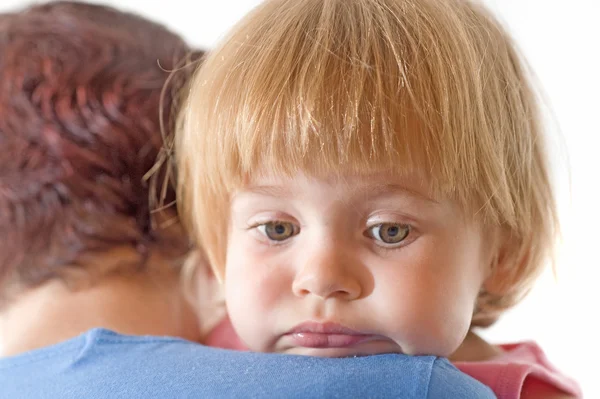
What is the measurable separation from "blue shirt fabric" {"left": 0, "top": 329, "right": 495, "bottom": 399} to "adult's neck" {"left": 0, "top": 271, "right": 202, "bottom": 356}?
0.36ft

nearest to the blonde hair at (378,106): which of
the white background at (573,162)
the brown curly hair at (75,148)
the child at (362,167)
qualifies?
the child at (362,167)

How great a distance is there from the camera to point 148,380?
76 centimetres

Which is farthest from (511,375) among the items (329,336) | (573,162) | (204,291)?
(573,162)

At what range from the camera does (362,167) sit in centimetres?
77

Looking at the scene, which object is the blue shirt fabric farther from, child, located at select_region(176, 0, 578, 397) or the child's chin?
the child's chin

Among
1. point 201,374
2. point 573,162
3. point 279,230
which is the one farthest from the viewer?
point 573,162

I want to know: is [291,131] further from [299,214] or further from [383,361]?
[383,361]

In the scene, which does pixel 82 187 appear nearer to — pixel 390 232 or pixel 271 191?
pixel 271 191

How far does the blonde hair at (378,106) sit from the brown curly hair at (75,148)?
15 cm

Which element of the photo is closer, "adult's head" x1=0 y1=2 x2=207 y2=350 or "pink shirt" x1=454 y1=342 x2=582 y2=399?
"pink shirt" x1=454 y1=342 x2=582 y2=399

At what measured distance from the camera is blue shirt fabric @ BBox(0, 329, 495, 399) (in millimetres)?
A: 691

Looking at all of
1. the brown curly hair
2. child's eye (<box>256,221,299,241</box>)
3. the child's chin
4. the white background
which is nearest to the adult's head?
the brown curly hair

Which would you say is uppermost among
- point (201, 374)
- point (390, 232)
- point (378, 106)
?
point (378, 106)

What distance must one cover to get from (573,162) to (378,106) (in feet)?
2.69
